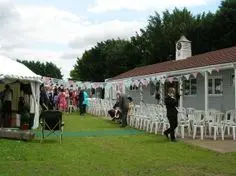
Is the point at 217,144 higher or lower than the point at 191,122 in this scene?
lower

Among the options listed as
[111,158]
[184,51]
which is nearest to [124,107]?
[111,158]

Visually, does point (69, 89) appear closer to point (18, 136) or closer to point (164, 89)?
point (164, 89)

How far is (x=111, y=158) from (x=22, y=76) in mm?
8923

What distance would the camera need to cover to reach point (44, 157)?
1210 centimetres

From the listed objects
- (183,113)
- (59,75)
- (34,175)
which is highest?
(59,75)

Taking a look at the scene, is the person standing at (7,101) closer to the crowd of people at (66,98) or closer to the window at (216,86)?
the window at (216,86)

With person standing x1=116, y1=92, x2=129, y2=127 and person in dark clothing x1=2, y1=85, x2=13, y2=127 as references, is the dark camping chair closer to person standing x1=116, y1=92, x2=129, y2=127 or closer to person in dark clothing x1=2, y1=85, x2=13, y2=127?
person in dark clothing x1=2, y1=85, x2=13, y2=127

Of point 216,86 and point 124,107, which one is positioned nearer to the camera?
point 124,107

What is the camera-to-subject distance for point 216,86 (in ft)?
76.4

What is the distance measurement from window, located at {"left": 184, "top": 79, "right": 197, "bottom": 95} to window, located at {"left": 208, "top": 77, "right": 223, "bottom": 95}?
190 cm

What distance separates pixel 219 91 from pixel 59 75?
81.2 m

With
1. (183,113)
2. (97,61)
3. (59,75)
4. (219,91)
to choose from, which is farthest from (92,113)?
(59,75)

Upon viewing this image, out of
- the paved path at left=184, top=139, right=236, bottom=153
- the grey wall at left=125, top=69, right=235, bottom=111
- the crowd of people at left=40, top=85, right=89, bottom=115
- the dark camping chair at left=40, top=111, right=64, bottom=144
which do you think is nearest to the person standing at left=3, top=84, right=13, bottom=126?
the dark camping chair at left=40, top=111, right=64, bottom=144

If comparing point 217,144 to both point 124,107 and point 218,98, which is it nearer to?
point 124,107
